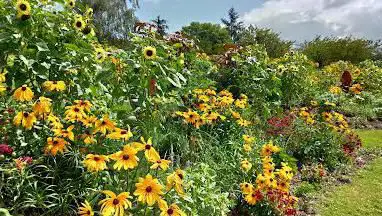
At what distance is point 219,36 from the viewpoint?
56281 mm

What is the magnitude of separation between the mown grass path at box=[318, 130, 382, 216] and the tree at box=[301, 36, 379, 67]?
50.1 feet

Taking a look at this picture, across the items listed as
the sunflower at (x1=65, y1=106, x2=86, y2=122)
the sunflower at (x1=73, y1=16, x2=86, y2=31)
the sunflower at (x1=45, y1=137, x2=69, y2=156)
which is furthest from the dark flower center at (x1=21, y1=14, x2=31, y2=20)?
the sunflower at (x1=45, y1=137, x2=69, y2=156)

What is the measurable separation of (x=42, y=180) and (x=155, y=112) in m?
0.93

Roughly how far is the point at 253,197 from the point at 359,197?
167 centimetres

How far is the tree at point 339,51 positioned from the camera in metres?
19.9

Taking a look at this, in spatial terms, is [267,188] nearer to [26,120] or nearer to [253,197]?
[253,197]

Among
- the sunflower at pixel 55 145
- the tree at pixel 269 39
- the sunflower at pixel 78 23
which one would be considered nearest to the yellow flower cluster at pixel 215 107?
the sunflower at pixel 78 23

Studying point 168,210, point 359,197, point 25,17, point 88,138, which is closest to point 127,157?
point 168,210

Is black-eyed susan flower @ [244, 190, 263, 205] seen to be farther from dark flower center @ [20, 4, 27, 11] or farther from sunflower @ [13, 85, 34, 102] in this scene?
dark flower center @ [20, 4, 27, 11]

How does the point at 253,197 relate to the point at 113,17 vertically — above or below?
below

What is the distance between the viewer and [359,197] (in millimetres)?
4355

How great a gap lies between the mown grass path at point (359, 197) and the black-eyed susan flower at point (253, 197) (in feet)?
3.13

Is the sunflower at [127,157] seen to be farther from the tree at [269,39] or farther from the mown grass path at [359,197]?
the tree at [269,39]

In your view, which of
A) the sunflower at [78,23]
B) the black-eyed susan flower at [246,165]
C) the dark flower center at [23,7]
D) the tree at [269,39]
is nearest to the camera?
the dark flower center at [23,7]
